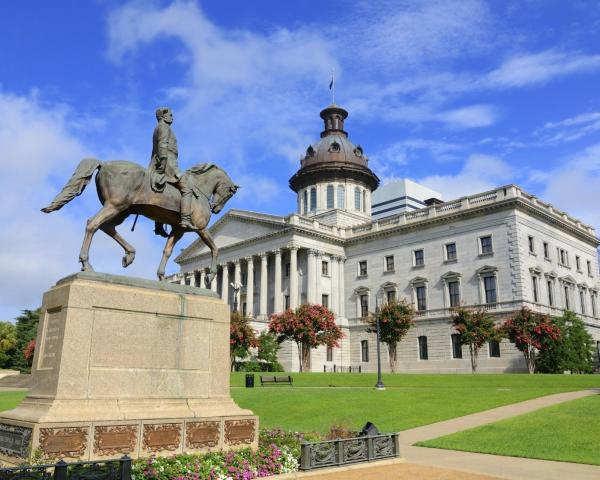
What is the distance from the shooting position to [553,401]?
23672mm

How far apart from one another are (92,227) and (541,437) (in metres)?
13.6

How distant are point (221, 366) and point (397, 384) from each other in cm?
2566

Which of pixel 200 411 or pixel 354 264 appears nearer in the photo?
pixel 200 411

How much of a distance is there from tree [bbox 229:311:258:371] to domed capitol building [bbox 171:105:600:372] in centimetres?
1018

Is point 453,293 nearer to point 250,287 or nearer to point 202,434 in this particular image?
point 250,287

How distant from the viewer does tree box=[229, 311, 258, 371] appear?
51.2 metres

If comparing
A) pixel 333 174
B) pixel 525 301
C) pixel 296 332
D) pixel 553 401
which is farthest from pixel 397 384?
pixel 333 174

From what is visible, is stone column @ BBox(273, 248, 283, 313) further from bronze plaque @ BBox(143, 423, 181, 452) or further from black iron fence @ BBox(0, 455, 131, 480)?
black iron fence @ BBox(0, 455, 131, 480)

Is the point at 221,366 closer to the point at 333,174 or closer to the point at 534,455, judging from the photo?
the point at 534,455

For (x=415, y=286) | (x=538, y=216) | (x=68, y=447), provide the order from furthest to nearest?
(x=415, y=286) < (x=538, y=216) < (x=68, y=447)

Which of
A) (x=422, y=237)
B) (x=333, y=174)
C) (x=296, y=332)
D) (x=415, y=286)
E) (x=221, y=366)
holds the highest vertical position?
(x=333, y=174)

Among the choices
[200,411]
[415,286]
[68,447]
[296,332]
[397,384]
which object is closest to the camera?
[68,447]

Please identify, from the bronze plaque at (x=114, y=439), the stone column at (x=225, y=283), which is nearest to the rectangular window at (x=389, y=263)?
the stone column at (x=225, y=283)

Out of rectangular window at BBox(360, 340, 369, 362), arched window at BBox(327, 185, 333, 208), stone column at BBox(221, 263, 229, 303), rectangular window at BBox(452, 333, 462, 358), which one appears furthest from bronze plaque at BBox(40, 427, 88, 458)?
arched window at BBox(327, 185, 333, 208)
